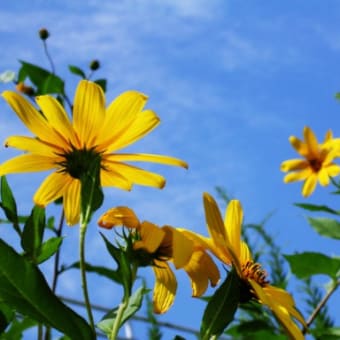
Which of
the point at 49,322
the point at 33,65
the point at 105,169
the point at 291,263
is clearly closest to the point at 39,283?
the point at 49,322

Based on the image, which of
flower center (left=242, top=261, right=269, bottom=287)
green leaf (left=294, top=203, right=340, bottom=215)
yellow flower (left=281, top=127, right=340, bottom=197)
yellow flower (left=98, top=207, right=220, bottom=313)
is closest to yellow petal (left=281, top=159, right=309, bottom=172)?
yellow flower (left=281, top=127, right=340, bottom=197)

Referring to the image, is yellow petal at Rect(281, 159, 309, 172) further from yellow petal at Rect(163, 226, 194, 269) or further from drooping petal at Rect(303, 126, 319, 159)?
yellow petal at Rect(163, 226, 194, 269)

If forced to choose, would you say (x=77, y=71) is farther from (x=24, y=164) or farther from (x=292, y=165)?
(x=24, y=164)

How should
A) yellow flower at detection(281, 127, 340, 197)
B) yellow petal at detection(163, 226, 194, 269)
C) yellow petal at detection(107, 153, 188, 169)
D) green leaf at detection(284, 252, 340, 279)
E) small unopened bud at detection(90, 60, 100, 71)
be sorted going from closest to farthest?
yellow petal at detection(163, 226, 194, 269)
yellow petal at detection(107, 153, 188, 169)
green leaf at detection(284, 252, 340, 279)
small unopened bud at detection(90, 60, 100, 71)
yellow flower at detection(281, 127, 340, 197)

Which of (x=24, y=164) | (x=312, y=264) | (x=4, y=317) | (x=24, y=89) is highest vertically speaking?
(x=24, y=89)

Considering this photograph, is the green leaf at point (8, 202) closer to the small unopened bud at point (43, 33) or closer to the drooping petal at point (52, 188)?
the drooping petal at point (52, 188)

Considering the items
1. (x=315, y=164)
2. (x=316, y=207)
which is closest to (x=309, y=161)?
(x=315, y=164)
